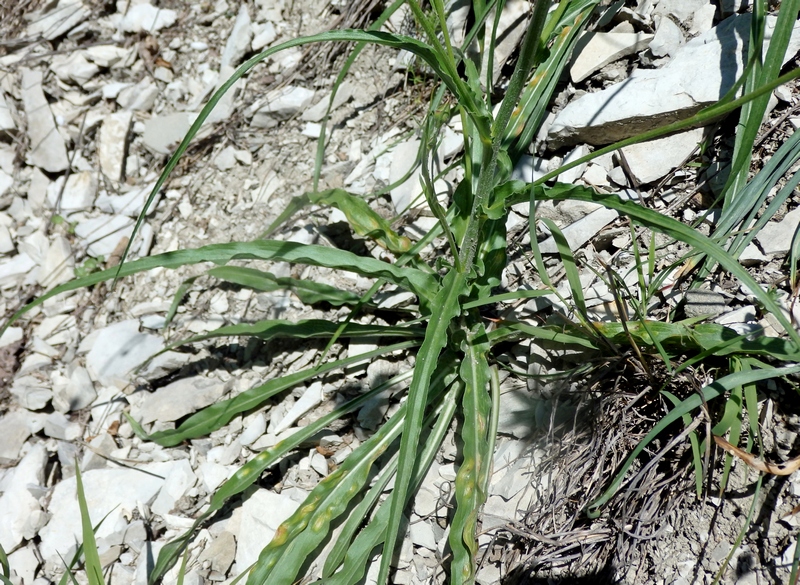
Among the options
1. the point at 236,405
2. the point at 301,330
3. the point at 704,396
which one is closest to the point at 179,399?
the point at 236,405

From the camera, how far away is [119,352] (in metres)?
2.04

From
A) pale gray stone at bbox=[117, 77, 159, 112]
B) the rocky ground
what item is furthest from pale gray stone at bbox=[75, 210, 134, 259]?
pale gray stone at bbox=[117, 77, 159, 112]

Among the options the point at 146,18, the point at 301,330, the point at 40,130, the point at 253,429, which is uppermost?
the point at 146,18

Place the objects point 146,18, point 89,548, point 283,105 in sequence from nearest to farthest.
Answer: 1. point 89,548
2. point 283,105
3. point 146,18

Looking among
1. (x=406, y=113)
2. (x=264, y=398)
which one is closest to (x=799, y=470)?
(x=264, y=398)

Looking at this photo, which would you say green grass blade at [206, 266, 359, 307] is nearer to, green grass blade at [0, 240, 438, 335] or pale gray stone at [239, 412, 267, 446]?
green grass blade at [0, 240, 438, 335]

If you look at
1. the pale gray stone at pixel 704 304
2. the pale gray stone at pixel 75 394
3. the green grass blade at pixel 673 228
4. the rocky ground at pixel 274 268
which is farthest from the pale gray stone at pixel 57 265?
A: the pale gray stone at pixel 704 304

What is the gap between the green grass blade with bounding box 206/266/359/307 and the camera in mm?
1827

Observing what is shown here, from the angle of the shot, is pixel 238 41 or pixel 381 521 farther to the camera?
pixel 238 41

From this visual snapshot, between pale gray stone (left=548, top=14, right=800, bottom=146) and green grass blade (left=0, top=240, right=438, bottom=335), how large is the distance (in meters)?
0.63

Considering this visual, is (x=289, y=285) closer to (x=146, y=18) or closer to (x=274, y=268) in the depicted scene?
(x=274, y=268)

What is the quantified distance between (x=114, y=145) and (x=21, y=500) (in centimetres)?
138

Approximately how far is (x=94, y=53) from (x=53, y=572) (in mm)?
2074

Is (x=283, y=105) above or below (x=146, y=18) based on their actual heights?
below
